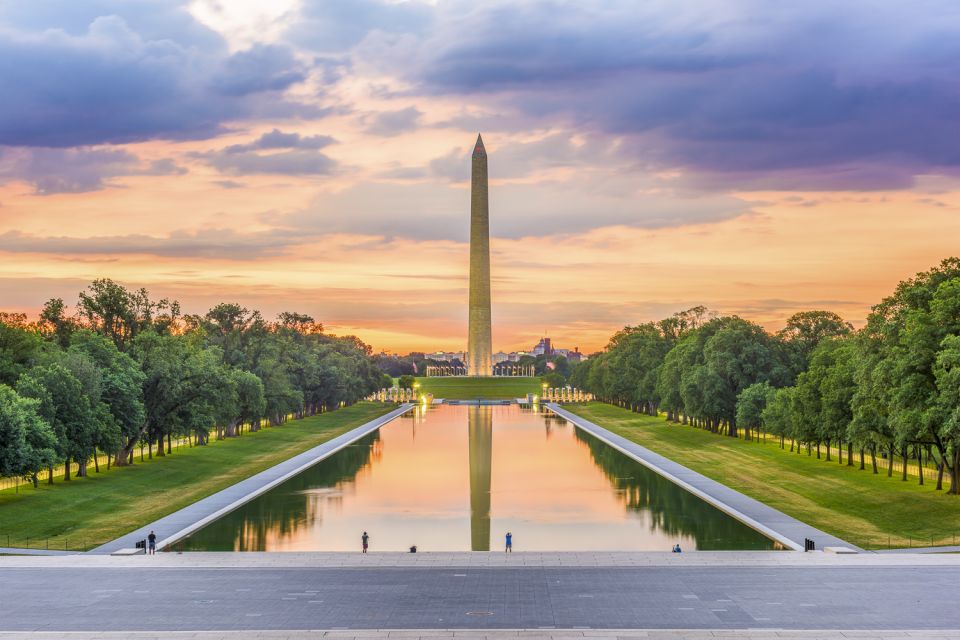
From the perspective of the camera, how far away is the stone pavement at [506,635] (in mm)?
22172

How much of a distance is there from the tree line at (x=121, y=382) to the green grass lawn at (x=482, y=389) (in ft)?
150

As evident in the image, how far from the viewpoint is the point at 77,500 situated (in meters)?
44.1

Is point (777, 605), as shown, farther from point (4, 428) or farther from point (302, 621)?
point (4, 428)

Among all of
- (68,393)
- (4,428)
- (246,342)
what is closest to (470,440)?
(246,342)

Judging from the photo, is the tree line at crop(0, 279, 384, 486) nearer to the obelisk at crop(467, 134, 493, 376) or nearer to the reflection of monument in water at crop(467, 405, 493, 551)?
the reflection of monument in water at crop(467, 405, 493, 551)

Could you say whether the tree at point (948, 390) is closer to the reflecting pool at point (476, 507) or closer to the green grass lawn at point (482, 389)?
the reflecting pool at point (476, 507)

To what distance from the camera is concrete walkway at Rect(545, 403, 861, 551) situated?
34406mm

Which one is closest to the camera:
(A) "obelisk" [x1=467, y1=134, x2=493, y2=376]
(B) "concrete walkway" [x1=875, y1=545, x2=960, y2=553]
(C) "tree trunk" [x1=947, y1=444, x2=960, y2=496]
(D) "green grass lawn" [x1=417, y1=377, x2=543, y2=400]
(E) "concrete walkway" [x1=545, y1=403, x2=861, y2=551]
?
(B) "concrete walkway" [x1=875, y1=545, x2=960, y2=553]

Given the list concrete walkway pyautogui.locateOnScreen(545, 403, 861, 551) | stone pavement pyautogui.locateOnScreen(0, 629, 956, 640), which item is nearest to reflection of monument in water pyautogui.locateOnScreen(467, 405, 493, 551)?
concrete walkway pyautogui.locateOnScreen(545, 403, 861, 551)

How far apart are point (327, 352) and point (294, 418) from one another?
18393 millimetres

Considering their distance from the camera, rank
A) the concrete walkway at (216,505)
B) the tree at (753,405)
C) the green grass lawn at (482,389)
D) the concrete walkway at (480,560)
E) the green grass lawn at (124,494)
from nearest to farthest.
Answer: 1. the concrete walkway at (480,560)
2. the concrete walkway at (216,505)
3. the green grass lawn at (124,494)
4. the tree at (753,405)
5. the green grass lawn at (482,389)

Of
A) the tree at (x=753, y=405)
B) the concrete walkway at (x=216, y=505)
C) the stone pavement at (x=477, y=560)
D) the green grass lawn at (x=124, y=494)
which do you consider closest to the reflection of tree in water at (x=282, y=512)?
the concrete walkway at (x=216, y=505)

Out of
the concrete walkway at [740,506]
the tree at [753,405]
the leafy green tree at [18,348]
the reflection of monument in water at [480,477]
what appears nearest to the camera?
the concrete walkway at [740,506]

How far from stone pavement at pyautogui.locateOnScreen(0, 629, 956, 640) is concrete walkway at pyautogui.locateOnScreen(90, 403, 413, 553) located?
10989 mm
